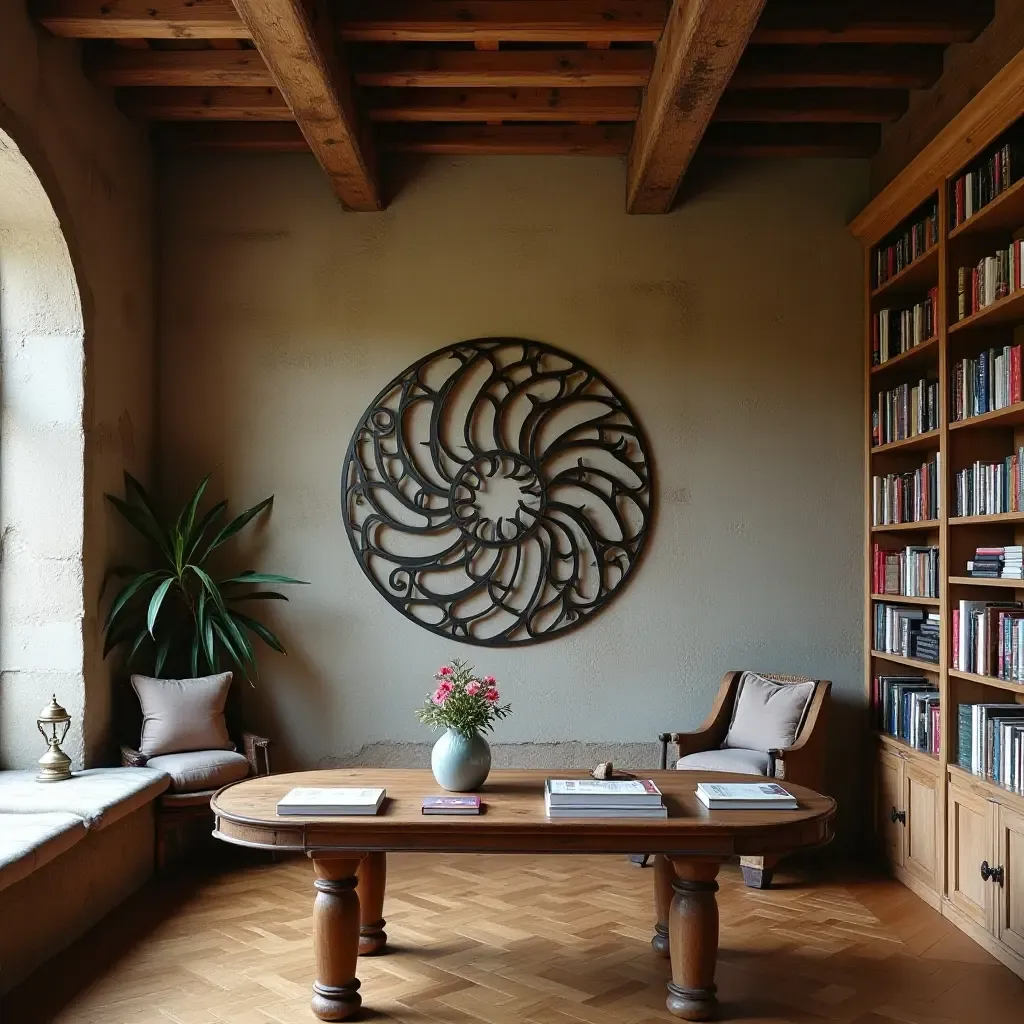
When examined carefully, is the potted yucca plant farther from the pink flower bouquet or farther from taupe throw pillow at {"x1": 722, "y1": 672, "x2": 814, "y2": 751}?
taupe throw pillow at {"x1": 722, "y1": 672, "x2": 814, "y2": 751}

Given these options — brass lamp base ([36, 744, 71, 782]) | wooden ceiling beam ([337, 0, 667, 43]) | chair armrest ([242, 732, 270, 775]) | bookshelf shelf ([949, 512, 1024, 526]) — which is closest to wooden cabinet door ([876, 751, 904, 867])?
bookshelf shelf ([949, 512, 1024, 526])

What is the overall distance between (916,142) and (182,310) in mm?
3587

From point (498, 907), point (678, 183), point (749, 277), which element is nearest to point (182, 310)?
point (678, 183)

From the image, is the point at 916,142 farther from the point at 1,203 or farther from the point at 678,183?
the point at 1,203

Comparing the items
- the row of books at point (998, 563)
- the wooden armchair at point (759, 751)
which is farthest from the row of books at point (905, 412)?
the wooden armchair at point (759, 751)

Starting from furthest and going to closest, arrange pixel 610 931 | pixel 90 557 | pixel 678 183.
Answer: pixel 678 183 < pixel 90 557 < pixel 610 931

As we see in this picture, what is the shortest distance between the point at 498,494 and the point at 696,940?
2.59 m

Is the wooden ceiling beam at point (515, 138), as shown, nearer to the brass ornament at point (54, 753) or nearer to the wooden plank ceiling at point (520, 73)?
the wooden plank ceiling at point (520, 73)

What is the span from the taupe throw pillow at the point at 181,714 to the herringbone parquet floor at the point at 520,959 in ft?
1.89

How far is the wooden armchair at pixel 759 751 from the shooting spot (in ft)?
14.9

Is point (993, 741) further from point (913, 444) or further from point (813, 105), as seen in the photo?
point (813, 105)

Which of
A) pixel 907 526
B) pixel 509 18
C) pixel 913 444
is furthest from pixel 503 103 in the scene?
pixel 907 526

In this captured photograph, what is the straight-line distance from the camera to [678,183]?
4945 mm

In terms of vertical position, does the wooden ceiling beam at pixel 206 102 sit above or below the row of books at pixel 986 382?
above
